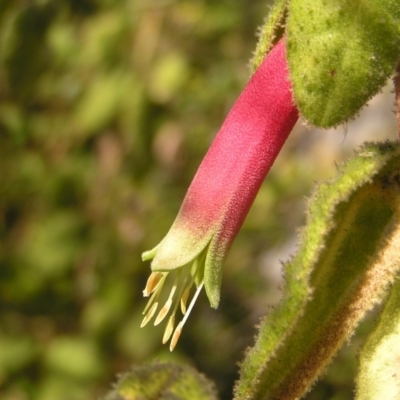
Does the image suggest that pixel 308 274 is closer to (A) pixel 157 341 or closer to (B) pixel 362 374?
(B) pixel 362 374

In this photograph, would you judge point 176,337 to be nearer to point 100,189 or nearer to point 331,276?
point 331,276

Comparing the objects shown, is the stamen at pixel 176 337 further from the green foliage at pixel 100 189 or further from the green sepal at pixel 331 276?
the green foliage at pixel 100 189

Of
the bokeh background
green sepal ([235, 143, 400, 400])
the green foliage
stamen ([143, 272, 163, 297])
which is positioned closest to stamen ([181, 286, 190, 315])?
stamen ([143, 272, 163, 297])

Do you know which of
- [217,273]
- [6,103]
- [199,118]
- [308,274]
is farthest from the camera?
[199,118]

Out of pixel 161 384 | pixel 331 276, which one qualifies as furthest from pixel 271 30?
pixel 161 384

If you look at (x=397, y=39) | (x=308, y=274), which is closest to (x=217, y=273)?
(x=308, y=274)

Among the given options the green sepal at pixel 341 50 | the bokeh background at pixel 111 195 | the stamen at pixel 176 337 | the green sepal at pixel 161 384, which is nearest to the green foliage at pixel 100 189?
the bokeh background at pixel 111 195
